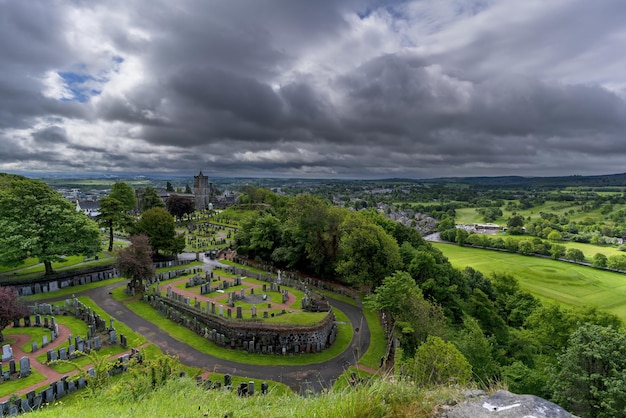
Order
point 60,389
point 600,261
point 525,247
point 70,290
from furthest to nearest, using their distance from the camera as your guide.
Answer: point 525,247
point 600,261
point 70,290
point 60,389

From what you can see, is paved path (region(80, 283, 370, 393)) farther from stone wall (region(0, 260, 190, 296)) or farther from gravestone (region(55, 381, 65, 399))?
stone wall (region(0, 260, 190, 296))

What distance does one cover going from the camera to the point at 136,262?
98.9 ft

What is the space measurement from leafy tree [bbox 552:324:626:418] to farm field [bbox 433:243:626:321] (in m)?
33.7

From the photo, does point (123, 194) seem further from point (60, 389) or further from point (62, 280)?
point (60, 389)

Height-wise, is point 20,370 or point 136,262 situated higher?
point 136,262

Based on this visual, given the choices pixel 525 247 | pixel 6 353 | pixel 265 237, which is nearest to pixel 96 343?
pixel 6 353

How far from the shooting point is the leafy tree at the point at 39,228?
3031 centimetres

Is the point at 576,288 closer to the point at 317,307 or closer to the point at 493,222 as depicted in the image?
the point at 317,307

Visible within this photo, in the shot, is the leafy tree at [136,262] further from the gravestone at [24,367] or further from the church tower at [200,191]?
the church tower at [200,191]

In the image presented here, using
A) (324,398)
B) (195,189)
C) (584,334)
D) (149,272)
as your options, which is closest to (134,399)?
(324,398)

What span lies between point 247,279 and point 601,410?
29938 millimetres

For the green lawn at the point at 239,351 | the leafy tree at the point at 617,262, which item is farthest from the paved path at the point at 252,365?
the leafy tree at the point at 617,262

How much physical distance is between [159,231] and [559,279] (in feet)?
213

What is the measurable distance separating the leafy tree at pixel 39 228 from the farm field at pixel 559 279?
5374cm
